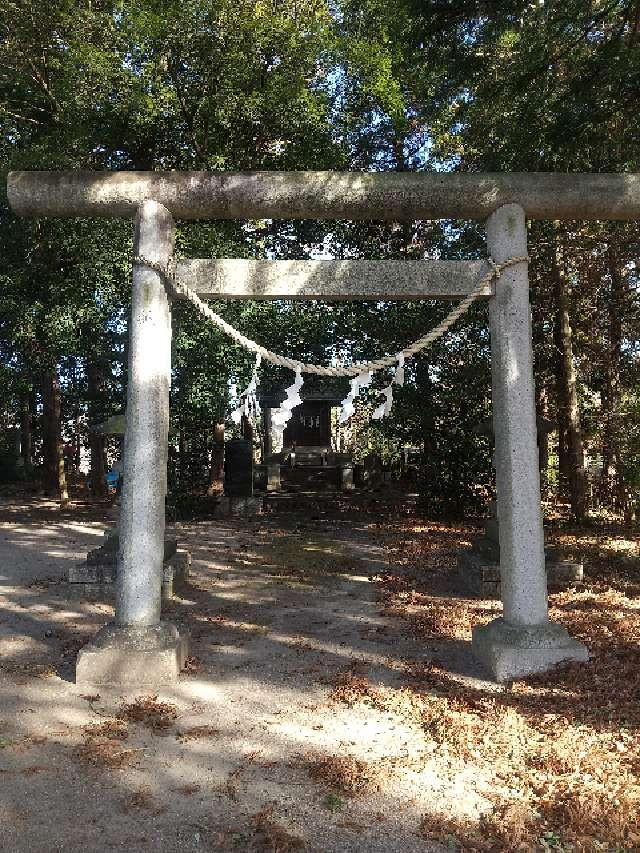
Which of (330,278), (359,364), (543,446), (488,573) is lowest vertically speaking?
(488,573)

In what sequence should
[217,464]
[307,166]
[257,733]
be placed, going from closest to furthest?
[257,733], [307,166], [217,464]

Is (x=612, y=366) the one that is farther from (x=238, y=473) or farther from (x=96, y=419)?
(x=96, y=419)

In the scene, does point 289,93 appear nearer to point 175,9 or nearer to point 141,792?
point 175,9

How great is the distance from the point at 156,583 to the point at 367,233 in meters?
13.7

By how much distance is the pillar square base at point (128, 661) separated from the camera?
454 cm

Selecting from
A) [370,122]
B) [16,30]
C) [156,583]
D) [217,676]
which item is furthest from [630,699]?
[370,122]

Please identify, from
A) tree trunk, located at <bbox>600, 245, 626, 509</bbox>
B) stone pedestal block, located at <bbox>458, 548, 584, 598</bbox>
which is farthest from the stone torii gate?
tree trunk, located at <bbox>600, 245, 626, 509</bbox>

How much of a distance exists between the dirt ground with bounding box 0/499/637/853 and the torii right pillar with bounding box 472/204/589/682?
0.38m

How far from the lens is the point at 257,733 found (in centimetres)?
391

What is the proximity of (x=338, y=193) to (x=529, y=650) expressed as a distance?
13.1ft

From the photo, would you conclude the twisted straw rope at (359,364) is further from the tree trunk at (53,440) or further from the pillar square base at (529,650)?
the tree trunk at (53,440)

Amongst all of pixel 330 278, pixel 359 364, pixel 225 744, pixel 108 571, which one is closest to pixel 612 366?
pixel 359 364

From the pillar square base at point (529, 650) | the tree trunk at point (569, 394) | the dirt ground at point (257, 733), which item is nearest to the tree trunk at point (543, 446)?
the tree trunk at point (569, 394)

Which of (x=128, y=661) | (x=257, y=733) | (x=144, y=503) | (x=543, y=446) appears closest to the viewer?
(x=257, y=733)
